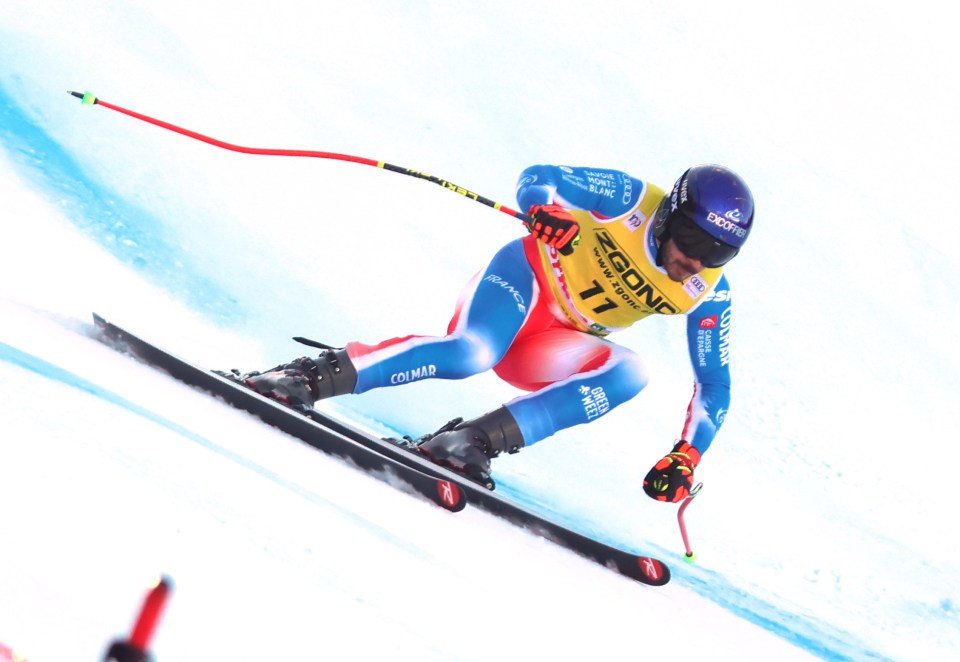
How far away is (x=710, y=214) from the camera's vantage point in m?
3.02

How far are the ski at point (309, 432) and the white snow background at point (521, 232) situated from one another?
0.07 m

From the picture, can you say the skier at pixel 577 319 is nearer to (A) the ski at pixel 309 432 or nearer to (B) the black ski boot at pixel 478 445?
(B) the black ski boot at pixel 478 445

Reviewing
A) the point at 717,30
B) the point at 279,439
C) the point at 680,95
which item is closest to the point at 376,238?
the point at 680,95

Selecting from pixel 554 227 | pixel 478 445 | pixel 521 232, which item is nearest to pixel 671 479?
pixel 478 445

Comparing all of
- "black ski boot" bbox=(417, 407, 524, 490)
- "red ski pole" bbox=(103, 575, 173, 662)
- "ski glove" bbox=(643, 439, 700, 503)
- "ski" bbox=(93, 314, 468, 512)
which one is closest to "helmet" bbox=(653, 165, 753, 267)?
"ski glove" bbox=(643, 439, 700, 503)

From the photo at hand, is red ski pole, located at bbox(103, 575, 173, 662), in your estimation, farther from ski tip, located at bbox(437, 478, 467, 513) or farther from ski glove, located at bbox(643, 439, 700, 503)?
ski glove, located at bbox(643, 439, 700, 503)

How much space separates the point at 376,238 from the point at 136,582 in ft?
18.3

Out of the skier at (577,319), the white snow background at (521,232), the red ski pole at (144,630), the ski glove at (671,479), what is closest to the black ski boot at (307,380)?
the skier at (577,319)

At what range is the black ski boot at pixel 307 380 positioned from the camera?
9.70ft

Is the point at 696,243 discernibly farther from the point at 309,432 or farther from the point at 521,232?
the point at 521,232

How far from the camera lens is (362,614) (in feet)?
5.10

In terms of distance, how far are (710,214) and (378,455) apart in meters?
1.17

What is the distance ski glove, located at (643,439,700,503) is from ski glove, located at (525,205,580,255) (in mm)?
670

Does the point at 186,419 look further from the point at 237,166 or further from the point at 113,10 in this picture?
the point at 113,10
